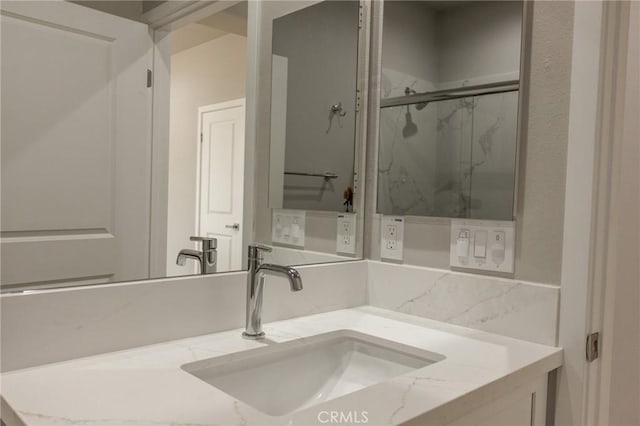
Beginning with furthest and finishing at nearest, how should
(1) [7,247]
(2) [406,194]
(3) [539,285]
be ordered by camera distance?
(2) [406,194] < (3) [539,285] < (1) [7,247]

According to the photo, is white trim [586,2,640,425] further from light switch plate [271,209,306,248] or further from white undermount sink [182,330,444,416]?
light switch plate [271,209,306,248]

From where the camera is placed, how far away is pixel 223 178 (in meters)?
1.18

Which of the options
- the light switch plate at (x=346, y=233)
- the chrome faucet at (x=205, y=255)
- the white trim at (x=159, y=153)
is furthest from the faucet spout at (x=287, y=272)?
the light switch plate at (x=346, y=233)

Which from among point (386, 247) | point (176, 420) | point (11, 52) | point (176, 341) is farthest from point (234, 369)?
point (11, 52)

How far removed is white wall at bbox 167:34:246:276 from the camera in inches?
42.1

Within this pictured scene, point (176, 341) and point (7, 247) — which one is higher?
point (7, 247)

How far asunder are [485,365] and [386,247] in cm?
53

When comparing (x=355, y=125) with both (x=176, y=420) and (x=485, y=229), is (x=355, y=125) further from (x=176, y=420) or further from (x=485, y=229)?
(x=176, y=420)

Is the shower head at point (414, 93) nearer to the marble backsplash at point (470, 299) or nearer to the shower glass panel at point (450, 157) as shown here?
the shower glass panel at point (450, 157)

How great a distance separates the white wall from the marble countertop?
0.71 ft

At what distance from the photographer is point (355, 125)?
5.07 feet

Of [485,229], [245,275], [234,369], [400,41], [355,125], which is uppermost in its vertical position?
[400,41]

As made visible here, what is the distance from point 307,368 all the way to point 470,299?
447 mm

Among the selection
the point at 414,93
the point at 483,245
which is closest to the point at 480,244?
the point at 483,245
